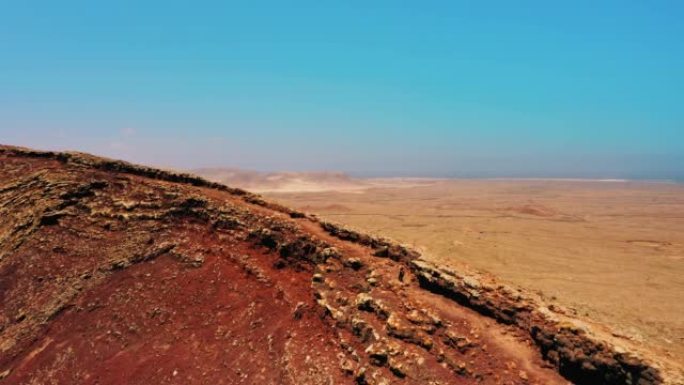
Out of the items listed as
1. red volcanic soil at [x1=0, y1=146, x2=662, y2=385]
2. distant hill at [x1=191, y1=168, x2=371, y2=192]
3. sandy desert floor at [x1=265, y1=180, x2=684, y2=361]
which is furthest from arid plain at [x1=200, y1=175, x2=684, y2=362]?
distant hill at [x1=191, y1=168, x2=371, y2=192]

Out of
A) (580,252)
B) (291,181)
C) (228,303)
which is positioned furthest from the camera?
(291,181)

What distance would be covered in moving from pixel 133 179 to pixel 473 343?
15248mm

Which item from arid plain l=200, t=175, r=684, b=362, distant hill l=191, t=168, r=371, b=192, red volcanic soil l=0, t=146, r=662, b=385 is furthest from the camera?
distant hill l=191, t=168, r=371, b=192

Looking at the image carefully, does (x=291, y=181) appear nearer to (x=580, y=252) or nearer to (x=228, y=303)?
(x=580, y=252)

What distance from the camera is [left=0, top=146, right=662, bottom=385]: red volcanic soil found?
33.9 ft

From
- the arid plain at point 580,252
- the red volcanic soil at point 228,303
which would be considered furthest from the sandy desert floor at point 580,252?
the red volcanic soil at point 228,303

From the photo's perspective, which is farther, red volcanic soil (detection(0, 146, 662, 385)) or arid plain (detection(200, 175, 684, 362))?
arid plain (detection(200, 175, 684, 362))

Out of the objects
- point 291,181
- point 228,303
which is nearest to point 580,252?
point 228,303

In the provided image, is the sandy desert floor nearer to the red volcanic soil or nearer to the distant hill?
the red volcanic soil

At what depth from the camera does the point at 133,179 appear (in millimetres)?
18422

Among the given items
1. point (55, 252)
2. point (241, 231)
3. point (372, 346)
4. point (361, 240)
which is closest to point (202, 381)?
point (372, 346)

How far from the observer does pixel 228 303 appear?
43.8ft

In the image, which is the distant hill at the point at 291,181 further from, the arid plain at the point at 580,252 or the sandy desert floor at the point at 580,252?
the sandy desert floor at the point at 580,252

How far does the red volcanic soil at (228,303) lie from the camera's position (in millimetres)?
10320
